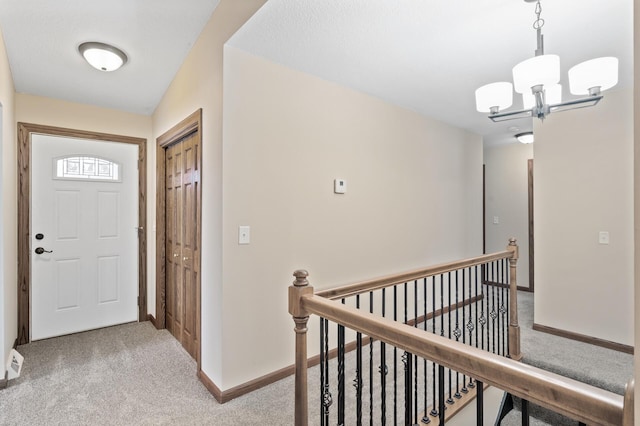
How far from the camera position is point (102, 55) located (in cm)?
244

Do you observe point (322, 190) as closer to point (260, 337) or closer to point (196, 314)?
point (260, 337)

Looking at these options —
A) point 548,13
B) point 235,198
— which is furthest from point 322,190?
point 548,13

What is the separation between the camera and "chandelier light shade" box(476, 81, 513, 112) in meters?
2.06

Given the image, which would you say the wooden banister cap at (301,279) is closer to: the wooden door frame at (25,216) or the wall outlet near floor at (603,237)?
the wooden door frame at (25,216)

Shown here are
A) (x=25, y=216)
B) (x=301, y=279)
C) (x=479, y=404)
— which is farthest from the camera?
(x=25, y=216)

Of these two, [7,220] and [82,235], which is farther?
[82,235]

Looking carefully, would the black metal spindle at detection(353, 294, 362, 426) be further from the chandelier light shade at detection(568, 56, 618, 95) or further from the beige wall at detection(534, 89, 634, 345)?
the beige wall at detection(534, 89, 634, 345)

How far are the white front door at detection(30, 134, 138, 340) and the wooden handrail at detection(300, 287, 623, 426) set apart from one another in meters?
3.25

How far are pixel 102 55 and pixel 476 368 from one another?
298 centimetres

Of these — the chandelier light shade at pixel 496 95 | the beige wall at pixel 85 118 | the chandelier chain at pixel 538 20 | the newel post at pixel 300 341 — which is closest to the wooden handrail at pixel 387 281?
the newel post at pixel 300 341

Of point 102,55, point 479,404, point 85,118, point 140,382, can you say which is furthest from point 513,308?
point 85,118

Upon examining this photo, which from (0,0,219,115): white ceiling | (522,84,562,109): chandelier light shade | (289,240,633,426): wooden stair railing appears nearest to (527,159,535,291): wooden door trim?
(522,84,562,109): chandelier light shade

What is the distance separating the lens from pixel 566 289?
Result: 3.40 meters

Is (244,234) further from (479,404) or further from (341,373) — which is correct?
(479,404)
